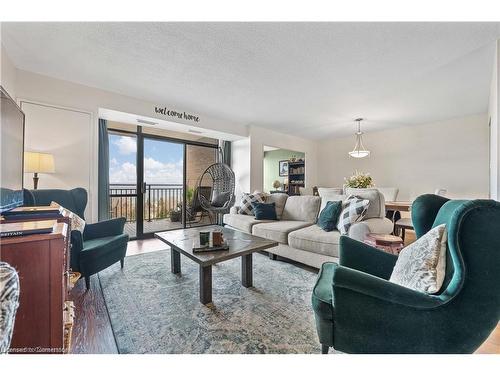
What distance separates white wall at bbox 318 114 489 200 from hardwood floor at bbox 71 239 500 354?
374 cm

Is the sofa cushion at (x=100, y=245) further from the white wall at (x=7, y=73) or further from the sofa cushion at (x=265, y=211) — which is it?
the sofa cushion at (x=265, y=211)

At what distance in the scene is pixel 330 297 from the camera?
1.14 metres

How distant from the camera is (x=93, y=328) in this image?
4.90 feet

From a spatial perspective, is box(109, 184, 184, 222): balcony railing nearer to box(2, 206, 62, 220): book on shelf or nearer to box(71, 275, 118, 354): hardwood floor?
box(71, 275, 118, 354): hardwood floor

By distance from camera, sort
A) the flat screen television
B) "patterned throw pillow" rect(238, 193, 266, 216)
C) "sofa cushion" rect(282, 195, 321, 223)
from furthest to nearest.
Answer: "patterned throw pillow" rect(238, 193, 266, 216) → "sofa cushion" rect(282, 195, 321, 223) → the flat screen television

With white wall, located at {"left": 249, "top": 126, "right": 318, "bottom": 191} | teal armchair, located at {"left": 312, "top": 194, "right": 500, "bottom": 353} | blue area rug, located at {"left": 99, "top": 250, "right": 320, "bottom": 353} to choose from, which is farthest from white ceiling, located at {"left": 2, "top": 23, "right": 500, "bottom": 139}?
blue area rug, located at {"left": 99, "top": 250, "right": 320, "bottom": 353}

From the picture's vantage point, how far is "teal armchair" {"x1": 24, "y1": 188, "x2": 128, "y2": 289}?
190 cm

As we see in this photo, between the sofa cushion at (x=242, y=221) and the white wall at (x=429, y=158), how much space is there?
3.50 metres

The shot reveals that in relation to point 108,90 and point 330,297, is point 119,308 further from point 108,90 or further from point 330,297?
point 108,90

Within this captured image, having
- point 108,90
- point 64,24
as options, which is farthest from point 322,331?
point 108,90

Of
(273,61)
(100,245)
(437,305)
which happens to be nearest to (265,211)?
(273,61)

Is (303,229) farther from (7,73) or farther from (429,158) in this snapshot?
(429,158)

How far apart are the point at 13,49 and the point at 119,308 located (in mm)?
2595
